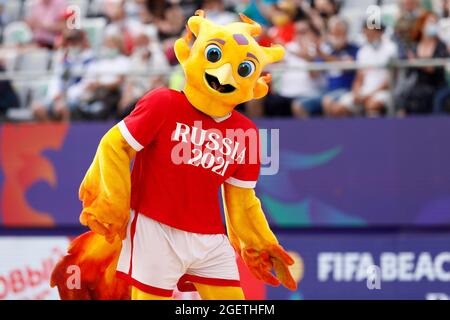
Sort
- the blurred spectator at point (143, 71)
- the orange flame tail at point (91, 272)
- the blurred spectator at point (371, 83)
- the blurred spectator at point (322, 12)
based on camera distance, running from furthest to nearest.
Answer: the blurred spectator at point (322, 12)
the blurred spectator at point (143, 71)
the blurred spectator at point (371, 83)
the orange flame tail at point (91, 272)

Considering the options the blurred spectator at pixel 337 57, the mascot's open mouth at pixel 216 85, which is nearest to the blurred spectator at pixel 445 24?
the blurred spectator at pixel 337 57

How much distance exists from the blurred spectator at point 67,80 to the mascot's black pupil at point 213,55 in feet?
11.8

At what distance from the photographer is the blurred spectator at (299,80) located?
28.1 feet

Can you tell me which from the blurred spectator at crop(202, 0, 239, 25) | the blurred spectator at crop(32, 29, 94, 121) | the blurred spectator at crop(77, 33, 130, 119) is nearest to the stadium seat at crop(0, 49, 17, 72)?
the blurred spectator at crop(32, 29, 94, 121)

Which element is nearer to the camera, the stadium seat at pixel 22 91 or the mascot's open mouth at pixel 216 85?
the mascot's open mouth at pixel 216 85

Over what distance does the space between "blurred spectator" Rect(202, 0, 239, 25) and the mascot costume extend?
2.83 m

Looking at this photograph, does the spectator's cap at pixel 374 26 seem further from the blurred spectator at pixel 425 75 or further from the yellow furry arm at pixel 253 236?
the yellow furry arm at pixel 253 236

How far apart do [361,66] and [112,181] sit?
3.50 meters

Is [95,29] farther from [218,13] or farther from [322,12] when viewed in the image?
[322,12]

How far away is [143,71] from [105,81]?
39 cm

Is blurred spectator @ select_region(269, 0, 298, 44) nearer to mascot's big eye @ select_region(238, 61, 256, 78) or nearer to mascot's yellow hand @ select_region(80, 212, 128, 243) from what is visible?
mascot's big eye @ select_region(238, 61, 256, 78)

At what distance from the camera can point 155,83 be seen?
8.69 meters
